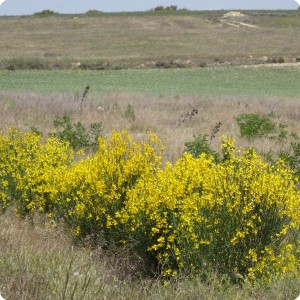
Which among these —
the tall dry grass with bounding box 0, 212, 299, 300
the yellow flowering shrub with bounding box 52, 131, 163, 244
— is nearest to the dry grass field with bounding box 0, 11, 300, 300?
the tall dry grass with bounding box 0, 212, 299, 300

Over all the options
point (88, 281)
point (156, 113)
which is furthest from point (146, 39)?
point (88, 281)

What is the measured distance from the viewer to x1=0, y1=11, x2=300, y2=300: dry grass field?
15.4 feet

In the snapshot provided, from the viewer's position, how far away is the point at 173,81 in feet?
102

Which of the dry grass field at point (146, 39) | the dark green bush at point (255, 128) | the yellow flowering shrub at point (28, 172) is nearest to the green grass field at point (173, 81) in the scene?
the dry grass field at point (146, 39)

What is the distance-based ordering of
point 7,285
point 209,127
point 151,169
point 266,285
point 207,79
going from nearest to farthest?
point 7,285
point 266,285
point 151,169
point 209,127
point 207,79

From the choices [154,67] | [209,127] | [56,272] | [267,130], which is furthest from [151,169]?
[154,67]

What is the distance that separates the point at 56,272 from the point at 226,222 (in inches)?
56.8

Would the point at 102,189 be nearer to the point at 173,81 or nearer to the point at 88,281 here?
the point at 88,281

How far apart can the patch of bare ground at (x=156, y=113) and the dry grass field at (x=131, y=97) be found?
1.2 inches

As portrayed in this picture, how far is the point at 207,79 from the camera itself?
32.8 metres

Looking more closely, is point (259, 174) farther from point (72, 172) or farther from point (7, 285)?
point (7, 285)

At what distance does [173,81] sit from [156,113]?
15189 millimetres

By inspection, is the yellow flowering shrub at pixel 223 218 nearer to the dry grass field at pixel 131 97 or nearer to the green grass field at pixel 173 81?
the dry grass field at pixel 131 97

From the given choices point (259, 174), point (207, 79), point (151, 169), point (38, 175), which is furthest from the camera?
point (207, 79)
